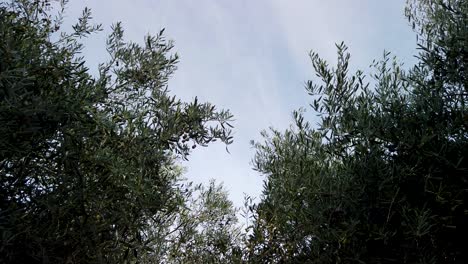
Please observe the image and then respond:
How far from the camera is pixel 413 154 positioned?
20.9 feet

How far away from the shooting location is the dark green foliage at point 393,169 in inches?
247

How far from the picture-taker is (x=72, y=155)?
554 centimetres

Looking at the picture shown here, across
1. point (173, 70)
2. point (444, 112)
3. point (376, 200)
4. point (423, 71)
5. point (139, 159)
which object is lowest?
point (376, 200)

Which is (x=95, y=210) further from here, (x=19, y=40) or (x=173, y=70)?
(x=173, y=70)

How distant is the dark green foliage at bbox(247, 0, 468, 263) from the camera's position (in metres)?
6.26

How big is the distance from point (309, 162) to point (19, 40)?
425 centimetres

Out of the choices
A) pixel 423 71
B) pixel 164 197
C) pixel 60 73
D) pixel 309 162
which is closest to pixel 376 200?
pixel 309 162

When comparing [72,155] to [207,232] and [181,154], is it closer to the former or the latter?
[181,154]

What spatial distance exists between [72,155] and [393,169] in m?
3.79

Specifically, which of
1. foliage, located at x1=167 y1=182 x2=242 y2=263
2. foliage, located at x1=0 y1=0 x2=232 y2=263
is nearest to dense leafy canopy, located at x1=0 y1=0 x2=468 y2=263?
foliage, located at x1=0 y1=0 x2=232 y2=263

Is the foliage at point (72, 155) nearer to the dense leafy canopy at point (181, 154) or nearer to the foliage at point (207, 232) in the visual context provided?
the dense leafy canopy at point (181, 154)

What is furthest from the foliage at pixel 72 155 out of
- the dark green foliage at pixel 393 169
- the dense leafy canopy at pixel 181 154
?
the dark green foliage at pixel 393 169

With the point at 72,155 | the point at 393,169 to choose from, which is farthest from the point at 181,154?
the point at 393,169

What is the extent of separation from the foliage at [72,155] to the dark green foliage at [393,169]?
165 centimetres
